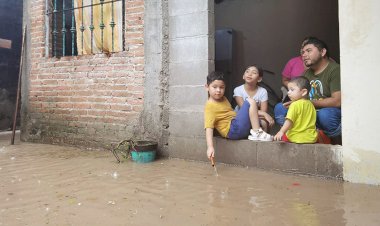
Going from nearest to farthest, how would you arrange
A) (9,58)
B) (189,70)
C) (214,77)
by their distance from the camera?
(214,77)
(189,70)
(9,58)

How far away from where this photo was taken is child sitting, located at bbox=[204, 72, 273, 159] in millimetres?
3630

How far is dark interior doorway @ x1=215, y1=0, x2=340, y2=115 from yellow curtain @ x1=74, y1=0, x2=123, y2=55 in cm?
219

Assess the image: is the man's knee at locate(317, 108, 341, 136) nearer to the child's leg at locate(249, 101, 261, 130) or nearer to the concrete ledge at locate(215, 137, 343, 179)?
the concrete ledge at locate(215, 137, 343, 179)

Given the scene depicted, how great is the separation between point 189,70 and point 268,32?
2.82 m

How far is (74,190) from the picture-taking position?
9.61ft

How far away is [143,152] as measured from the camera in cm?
408

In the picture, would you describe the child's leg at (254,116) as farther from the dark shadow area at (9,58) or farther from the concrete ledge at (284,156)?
the dark shadow area at (9,58)

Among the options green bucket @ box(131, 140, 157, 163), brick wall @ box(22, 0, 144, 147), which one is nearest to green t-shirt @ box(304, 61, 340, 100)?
green bucket @ box(131, 140, 157, 163)

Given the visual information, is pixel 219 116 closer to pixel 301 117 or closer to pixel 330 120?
pixel 301 117

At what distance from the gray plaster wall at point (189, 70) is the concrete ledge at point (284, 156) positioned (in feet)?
1.21

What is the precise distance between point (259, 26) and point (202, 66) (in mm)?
Answer: 2880

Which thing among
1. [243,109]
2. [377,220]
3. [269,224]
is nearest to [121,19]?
[243,109]

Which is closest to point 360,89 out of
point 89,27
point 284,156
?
point 284,156

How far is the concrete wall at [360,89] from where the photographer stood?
9.65ft
